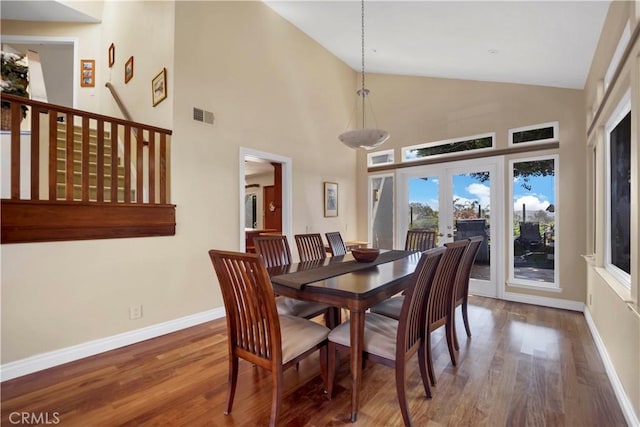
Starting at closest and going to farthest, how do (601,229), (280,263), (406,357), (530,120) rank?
(406,357)
(601,229)
(280,263)
(530,120)

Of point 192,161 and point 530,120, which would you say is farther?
point 530,120

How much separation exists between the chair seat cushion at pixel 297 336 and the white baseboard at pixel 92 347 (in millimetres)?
1770

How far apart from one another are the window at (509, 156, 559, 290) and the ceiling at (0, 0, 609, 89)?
1095 millimetres

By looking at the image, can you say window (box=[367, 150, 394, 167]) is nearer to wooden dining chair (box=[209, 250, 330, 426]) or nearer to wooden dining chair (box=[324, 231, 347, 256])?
wooden dining chair (box=[324, 231, 347, 256])

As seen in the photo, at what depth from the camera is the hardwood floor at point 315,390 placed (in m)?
1.80

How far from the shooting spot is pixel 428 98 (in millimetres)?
5094

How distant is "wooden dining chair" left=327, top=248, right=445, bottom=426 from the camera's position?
169 cm

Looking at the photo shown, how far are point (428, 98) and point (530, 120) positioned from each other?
1605 millimetres

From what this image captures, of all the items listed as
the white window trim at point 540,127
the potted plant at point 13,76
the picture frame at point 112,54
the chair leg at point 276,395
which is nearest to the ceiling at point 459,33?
the white window trim at point 540,127

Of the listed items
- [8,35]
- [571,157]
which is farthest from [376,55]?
[8,35]

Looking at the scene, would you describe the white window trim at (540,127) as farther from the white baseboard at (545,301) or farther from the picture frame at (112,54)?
the picture frame at (112,54)

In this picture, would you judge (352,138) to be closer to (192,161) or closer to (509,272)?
(192,161)

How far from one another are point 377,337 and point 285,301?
1060 millimetres

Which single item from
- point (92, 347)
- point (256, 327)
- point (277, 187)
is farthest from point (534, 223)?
point (92, 347)
